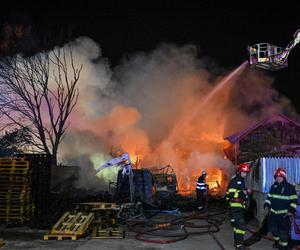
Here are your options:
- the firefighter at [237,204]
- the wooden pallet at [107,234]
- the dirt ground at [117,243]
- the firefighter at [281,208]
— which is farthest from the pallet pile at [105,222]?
the firefighter at [281,208]

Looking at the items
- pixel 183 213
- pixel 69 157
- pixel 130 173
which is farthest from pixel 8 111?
pixel 183 213

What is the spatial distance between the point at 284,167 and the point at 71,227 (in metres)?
6.13

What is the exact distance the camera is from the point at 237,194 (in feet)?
29.8

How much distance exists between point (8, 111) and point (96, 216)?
17.0m

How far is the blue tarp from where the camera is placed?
11.1 meters

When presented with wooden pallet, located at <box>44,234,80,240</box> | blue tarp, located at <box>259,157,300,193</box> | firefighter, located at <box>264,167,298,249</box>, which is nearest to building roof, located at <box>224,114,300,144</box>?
blue tarp, located at <box>259,157,300,193</box>

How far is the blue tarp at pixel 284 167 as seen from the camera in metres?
11.1

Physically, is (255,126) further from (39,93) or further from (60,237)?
(60,237)

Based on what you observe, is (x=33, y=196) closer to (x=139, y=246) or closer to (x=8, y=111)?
(x=139, y=246)

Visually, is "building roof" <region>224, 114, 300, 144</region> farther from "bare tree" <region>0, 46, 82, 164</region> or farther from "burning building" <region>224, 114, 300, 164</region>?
"bare tree" <region>0, 46, 82, 164</region>

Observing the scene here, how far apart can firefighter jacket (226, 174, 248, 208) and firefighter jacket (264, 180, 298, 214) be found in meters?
0.64

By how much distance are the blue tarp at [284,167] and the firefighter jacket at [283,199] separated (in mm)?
2486

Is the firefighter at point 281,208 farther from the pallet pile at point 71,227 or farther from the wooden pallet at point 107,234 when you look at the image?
the pallet pile at point 71,227

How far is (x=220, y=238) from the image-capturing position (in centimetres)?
1059
